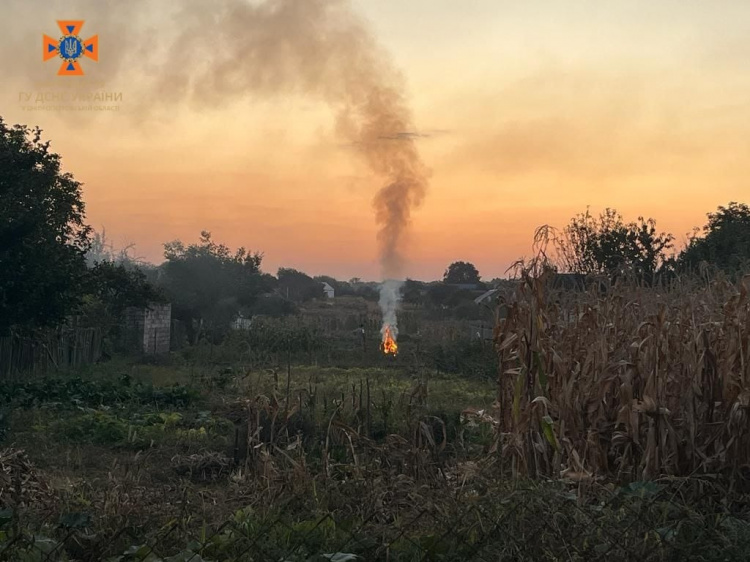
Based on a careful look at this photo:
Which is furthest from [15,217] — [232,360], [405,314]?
[405,314]

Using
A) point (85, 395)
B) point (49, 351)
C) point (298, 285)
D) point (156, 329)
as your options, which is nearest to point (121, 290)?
A: point (156, 329)

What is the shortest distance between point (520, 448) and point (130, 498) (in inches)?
124

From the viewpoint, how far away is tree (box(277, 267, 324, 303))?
7397 centimetres

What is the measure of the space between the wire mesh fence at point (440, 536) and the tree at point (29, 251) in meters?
13.1

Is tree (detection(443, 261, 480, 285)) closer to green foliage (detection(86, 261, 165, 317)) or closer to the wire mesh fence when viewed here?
green foliage (detection(86, 261, 165, 317))

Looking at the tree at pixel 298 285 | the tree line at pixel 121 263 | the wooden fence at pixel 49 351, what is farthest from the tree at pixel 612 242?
the tree at pixel 298 285

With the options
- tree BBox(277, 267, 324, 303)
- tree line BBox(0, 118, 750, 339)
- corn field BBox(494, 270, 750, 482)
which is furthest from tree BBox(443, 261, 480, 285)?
corn field BBox(494, 270, 750, 482)

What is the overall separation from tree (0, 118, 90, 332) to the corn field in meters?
13.0

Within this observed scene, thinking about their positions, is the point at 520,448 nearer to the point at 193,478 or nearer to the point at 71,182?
the point at 193,478

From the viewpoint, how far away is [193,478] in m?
8.44

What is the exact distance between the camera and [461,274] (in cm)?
8038

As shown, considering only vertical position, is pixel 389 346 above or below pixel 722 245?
below

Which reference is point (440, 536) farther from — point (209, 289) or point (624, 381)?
point (209, 289)

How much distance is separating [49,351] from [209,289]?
16.9 metres
